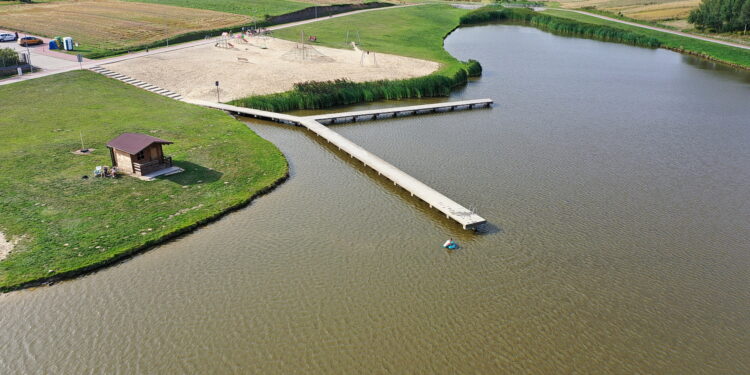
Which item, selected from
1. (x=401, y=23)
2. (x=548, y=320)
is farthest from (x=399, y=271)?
(x=401, y=23)

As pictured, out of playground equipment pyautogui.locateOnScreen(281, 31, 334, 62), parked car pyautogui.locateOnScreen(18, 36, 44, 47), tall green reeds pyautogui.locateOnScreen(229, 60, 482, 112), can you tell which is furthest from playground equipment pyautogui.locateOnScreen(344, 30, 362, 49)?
parked car pyautogui.locateOnScreen(18, 36, 44, 47)

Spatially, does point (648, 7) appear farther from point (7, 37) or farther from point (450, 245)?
point (7, 37)

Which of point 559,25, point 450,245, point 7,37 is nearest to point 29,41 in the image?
point 7,37

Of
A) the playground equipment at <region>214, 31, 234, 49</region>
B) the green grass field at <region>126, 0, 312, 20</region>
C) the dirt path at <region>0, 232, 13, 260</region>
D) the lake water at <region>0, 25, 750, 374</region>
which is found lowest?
the lake water at <region>0, 25, 750, 374</region>

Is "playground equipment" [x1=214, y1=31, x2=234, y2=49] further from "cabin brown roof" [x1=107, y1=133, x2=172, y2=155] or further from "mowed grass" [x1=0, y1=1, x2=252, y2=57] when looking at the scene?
"cabin brown roof" [x1=107, y1=133, x2=172, y2=155]

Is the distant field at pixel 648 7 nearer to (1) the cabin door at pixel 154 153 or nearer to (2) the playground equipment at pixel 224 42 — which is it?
(2) the playground equipment at pixel 224 42

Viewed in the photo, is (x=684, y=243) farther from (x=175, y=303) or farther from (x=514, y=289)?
(x=175, y=303)
